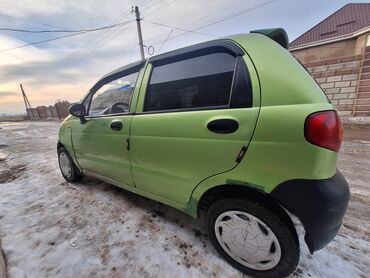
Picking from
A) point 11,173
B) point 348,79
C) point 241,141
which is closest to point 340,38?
point 348,79

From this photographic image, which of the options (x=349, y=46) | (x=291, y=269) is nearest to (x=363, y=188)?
(x=291, y=269)

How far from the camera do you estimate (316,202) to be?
3.67ft

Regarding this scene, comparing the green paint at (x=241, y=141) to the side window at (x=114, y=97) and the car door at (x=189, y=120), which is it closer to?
the car door at (x=189, y=120)

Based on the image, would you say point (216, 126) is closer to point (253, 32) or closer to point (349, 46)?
point (253, 32)

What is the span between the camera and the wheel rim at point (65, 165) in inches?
129

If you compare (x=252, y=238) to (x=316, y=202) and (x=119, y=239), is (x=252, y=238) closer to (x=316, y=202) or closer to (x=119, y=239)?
(x=316, y=202)

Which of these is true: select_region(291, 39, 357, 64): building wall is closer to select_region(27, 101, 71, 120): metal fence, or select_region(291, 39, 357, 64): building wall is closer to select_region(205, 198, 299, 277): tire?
select_region(205, 198, 299, 277): tire

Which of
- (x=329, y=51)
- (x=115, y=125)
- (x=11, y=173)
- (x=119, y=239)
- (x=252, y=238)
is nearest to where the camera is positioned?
(x=252, y=238)

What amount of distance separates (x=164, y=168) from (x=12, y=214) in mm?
2231

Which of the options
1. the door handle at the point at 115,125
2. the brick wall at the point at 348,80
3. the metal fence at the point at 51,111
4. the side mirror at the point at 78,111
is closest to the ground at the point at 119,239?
the door handle at the point at 115,125

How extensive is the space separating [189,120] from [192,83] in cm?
35

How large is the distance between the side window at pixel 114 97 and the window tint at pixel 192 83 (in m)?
0.37

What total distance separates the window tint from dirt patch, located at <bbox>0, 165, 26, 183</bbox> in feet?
12.3

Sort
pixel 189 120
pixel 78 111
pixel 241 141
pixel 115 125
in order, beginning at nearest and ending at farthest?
pixel 241 141
pixel 189 120
pixel 115 125
pixel 78 111
